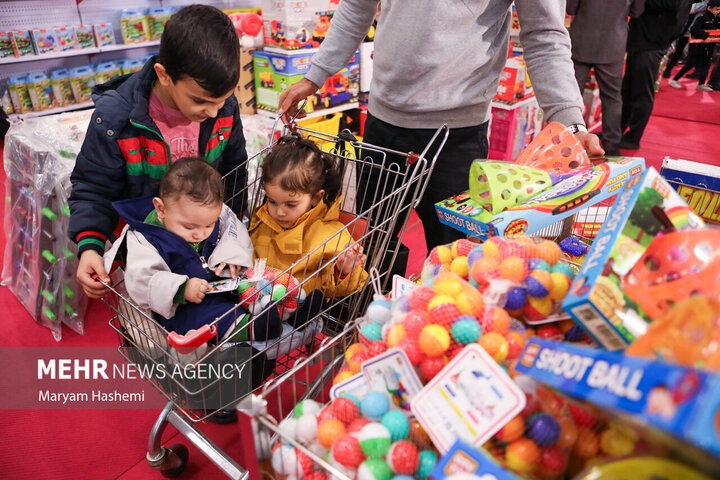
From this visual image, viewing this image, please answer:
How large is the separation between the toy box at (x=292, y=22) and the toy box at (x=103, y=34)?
5.87 ft

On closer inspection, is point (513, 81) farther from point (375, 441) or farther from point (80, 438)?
point (375, 441)

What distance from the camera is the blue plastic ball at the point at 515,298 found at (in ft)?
3.02

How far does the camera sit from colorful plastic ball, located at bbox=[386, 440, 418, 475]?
0.79 m

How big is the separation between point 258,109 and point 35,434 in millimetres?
3061

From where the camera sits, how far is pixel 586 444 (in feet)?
2.38

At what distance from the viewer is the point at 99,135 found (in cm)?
151

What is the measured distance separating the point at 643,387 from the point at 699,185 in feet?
5.23

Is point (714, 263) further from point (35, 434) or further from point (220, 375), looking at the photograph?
point (35, 434)

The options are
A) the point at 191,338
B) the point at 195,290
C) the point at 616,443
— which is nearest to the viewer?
the point at 616,443

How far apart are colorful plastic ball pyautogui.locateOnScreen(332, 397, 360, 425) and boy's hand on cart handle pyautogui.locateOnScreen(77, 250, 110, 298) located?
0.81 metres

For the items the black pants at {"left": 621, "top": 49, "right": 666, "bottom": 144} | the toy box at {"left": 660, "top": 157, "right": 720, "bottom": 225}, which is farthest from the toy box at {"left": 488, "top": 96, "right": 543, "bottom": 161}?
the toy box at {"left": 660, "top": 157, "right": 720, "bottom": 225}

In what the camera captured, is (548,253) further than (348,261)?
No

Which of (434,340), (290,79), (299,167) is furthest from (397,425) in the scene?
(290,79)

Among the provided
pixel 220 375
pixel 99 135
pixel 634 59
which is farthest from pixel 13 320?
pixel 634 59
